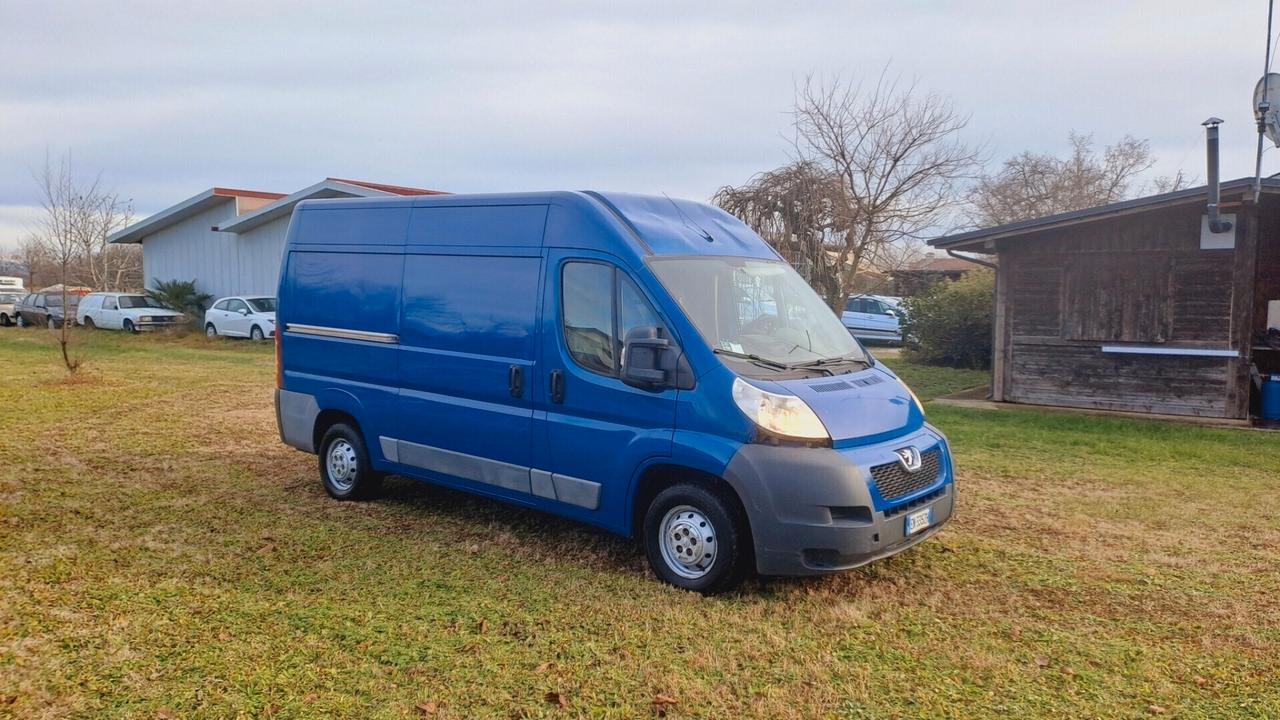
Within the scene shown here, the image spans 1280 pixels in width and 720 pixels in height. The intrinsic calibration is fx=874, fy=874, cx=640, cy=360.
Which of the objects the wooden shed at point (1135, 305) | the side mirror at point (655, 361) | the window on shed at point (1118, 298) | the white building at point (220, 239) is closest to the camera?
the side mirror at point (655, 361)

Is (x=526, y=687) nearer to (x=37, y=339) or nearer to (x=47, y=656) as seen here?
(x=47, y=656)

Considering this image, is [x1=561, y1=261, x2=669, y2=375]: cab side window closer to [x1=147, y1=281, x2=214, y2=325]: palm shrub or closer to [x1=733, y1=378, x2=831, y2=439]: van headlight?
[x1=733, y1=378, x2=831, y2=439]: van headlight

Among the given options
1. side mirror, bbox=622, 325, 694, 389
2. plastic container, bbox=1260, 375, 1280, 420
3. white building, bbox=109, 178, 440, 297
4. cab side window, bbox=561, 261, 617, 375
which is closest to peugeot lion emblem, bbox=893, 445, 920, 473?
side mirror, bbox=622, 325, 694, 389

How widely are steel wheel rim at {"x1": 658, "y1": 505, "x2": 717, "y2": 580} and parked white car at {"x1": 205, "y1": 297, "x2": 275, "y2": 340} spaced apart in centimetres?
2138

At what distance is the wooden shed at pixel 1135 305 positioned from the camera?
37.8ft

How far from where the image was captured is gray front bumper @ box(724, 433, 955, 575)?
15.2ft

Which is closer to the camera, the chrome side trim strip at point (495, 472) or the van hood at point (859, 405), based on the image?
the van hood at point (859, 405)

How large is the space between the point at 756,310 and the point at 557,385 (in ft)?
4.40

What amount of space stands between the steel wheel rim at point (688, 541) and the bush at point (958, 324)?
15843 millimetres

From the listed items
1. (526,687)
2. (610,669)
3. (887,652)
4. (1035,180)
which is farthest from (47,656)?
(1035,180)

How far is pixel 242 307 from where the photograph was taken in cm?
2477

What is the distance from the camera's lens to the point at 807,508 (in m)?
4.64

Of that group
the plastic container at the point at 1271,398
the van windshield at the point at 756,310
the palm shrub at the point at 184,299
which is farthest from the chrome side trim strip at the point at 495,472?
the palm shrub at the point at 184,299

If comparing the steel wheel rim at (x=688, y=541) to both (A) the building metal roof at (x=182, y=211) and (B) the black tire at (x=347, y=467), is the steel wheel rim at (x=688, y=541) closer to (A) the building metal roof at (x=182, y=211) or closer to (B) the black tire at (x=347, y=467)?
(B) the black tire at (x=347, y=467)
